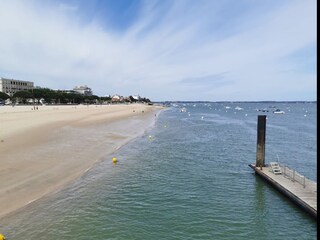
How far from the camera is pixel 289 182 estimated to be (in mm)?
16000

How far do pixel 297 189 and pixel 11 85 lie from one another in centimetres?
19656

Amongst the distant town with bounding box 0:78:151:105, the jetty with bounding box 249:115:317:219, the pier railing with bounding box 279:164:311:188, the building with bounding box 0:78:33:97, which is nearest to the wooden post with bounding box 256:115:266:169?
the jetty with bounding box 249:115:317:219

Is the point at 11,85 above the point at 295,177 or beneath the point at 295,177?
above

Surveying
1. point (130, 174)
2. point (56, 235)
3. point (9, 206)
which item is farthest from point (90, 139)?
point (56, 235)

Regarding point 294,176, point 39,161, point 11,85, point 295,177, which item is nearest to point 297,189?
point 294,176

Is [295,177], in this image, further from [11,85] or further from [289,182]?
[11,85]

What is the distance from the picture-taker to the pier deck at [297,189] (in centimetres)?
1290

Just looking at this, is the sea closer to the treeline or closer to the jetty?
the jetty

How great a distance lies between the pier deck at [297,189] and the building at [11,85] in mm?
178654

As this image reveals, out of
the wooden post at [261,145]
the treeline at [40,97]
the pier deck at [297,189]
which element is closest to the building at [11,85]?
the treeline at [40,97]

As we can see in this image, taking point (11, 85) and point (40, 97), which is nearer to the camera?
point (40, 97)

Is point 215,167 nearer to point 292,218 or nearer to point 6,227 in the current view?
point 292,218

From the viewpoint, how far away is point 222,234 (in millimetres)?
11344

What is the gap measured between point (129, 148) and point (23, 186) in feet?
48.8
